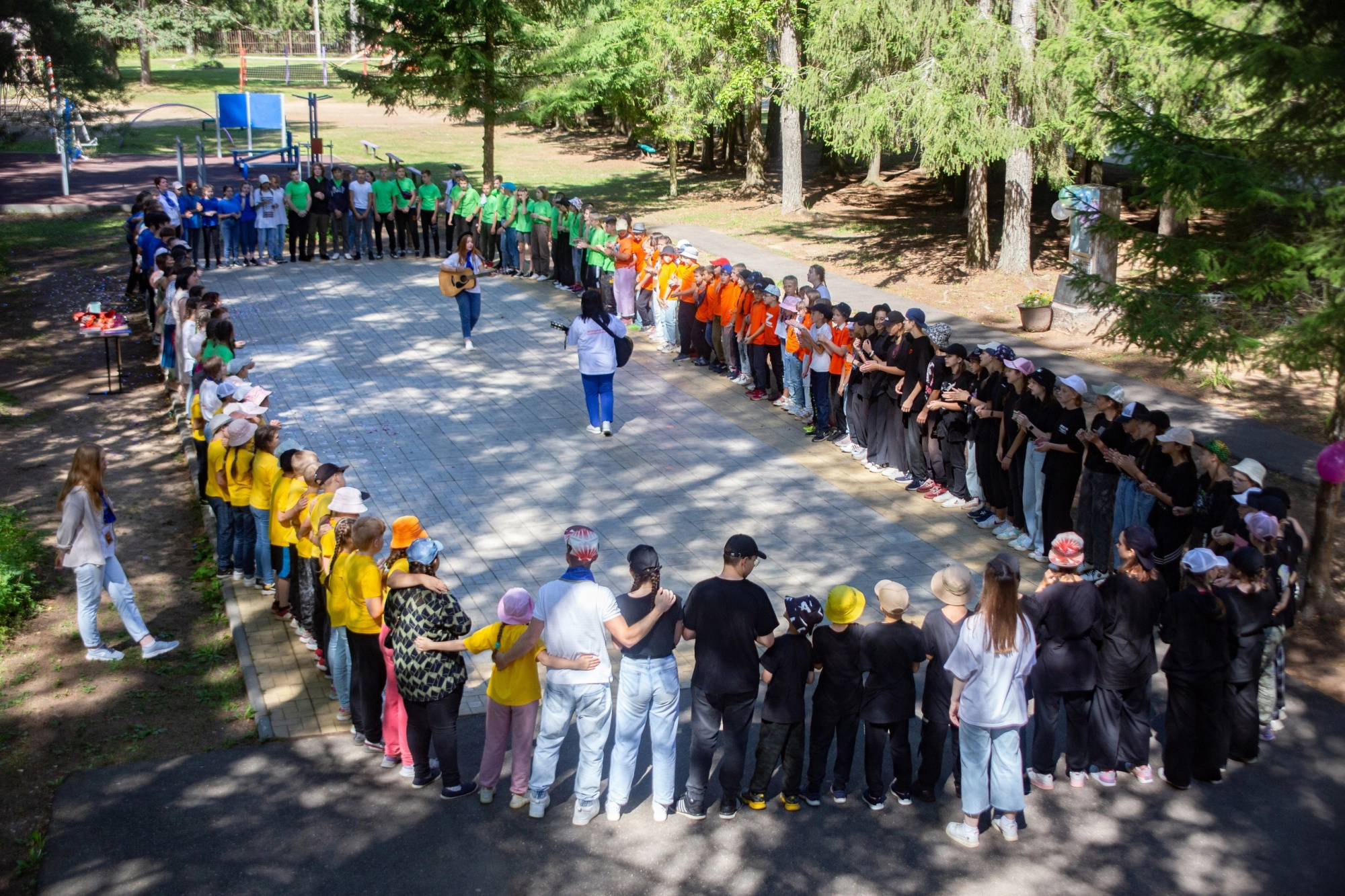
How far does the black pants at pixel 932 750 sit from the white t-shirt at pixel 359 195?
17.5 m

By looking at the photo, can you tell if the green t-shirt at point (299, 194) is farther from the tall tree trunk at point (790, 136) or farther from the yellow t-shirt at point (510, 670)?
the yellow t-shirt at point (510, 670)

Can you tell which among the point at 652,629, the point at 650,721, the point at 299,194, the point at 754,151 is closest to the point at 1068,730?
the point at 650,721

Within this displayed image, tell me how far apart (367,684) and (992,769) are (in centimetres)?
379

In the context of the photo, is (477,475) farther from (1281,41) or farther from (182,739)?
(1281,41)

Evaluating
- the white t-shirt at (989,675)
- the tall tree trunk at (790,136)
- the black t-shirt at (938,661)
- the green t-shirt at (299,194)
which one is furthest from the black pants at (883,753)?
the tall tree trunk at (790,136)

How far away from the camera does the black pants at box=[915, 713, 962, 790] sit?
686 centimetres

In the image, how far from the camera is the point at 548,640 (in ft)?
21.1

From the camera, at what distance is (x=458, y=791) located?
6.94 meters

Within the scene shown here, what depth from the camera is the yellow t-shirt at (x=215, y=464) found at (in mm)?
9523

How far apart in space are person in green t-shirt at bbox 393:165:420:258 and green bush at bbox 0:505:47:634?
12.0 meters

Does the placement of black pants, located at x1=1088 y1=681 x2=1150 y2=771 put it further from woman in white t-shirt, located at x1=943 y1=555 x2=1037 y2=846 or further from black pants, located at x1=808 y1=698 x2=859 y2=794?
black pants, located at x1=808 y1=698 x2=859 y2=794

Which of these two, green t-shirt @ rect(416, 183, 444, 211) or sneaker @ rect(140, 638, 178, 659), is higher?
green t-shirt @ rect(416, 183, 444, 211)

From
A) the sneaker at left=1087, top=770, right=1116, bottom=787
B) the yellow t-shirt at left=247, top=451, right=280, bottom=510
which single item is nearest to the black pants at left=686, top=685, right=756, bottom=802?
the sneaker at left=1087, top=770, right=1116, bottom=787

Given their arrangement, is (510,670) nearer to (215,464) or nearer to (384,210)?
(215,464)
